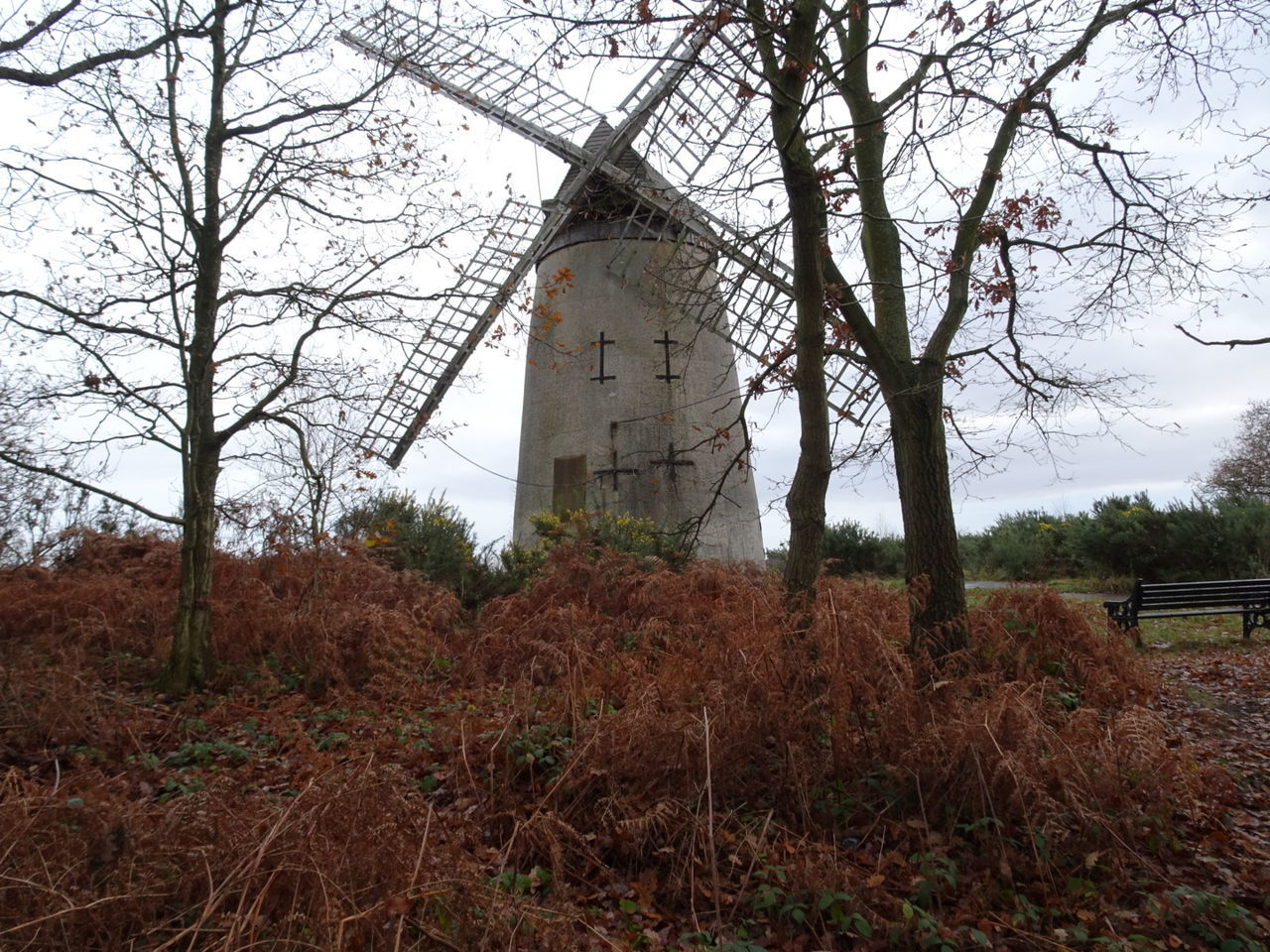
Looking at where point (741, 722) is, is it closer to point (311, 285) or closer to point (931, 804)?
point (931, 804)

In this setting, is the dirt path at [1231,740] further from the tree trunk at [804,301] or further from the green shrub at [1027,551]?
the green shrub at [1027,551]

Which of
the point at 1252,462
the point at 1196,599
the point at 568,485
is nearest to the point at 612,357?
the point at 568,485

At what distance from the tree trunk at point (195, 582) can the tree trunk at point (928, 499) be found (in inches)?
232

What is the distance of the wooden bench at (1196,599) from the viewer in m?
9.64

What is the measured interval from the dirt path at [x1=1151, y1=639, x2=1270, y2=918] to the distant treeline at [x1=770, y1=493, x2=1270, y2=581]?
6.53 metres

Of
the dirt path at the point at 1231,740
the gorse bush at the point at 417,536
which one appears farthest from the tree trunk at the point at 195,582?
the dirt path at the point at 1231,740

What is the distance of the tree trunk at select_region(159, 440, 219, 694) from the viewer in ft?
21.8

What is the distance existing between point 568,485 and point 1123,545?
1175cm

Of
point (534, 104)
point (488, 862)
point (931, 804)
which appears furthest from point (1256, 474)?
point (488, 862)

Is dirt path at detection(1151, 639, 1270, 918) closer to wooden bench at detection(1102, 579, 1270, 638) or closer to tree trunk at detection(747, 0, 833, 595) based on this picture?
wooden bench at detection(1102, 579, 1270, 638)

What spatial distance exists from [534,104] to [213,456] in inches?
364

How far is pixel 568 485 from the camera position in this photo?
494 inches

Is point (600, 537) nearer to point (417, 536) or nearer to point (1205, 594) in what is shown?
point (417, 536)

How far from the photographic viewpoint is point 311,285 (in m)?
7.25
